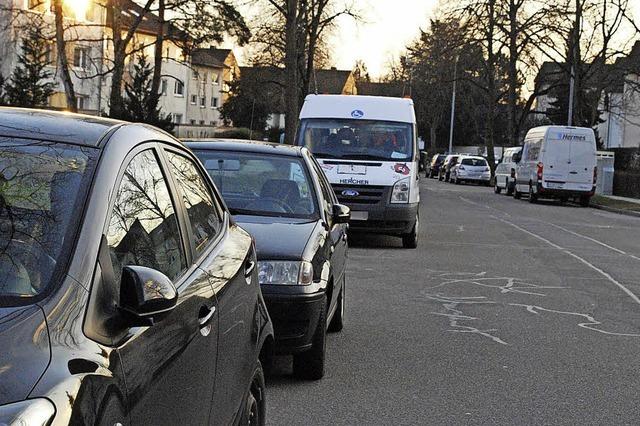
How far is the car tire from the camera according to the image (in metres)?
4.62

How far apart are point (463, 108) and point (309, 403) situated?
9984 centimetres

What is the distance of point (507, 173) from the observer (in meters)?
46.2

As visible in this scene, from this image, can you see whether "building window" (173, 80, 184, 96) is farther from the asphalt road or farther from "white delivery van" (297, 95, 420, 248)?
the asphalt road

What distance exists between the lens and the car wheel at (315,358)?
7.43 metres

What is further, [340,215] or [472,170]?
[472,170]

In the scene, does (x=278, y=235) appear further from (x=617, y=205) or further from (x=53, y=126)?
(x=617, y=205)

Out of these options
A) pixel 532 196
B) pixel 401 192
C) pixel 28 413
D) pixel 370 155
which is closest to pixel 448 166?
pixel 532 196

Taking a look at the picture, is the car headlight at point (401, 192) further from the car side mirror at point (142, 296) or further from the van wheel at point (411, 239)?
the car side mirror at point (142, 296)

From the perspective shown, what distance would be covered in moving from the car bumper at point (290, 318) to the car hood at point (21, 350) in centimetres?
439

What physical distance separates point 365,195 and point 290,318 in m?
10.6

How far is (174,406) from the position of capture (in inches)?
132

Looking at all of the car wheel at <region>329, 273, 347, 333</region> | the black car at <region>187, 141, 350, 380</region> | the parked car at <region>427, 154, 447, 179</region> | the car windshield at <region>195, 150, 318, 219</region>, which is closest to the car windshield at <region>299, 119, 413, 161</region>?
the black car at <region>187, 141, 350, 380</region>

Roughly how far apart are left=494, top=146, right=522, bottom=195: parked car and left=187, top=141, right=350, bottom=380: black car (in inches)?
1385

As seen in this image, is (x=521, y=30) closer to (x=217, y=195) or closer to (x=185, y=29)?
(x=185, y=29)
